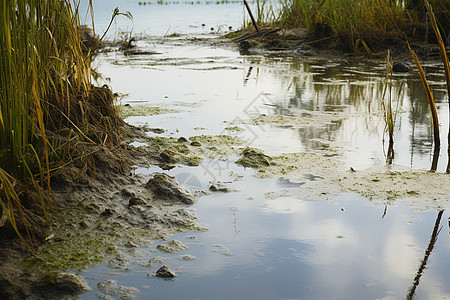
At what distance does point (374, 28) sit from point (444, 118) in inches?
167

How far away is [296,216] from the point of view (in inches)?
93.0

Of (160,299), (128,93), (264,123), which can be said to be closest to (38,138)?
(160,299)

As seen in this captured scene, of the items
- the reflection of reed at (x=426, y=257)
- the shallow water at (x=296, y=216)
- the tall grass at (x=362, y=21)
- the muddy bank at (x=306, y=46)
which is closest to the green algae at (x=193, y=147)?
the shallow water at (x=296, y=216)

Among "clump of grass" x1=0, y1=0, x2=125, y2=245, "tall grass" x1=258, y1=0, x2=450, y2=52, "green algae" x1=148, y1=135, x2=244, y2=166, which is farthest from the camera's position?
"tall grass" x1=258, y1=0, x2=450, y2=52

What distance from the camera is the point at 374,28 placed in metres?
8.14

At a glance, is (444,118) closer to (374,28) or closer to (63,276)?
(63,276)

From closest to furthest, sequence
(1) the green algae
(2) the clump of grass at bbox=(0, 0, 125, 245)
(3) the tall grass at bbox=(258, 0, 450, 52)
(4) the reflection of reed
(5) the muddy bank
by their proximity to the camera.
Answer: (4) the reflection of reed → (2) the clump of grass at bbox=(0, 0, 125, 245) → (1) the green algae → (5) the muddy bank → (3) the tall grass at bbox=(258, 0, 450, 52)

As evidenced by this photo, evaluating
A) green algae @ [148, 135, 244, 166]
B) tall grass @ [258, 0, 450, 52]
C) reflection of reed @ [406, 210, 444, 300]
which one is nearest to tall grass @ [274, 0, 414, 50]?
tall grass @ [258, 0, 450, 52]

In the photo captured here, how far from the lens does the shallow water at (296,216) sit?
180 centimetres

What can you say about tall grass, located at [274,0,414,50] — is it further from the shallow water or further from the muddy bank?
the shallow water

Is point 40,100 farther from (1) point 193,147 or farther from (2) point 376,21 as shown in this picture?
(2) point 376,21

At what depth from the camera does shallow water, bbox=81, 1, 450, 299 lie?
1798 mm

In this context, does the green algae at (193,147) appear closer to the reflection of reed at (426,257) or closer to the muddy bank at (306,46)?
the reflection of reed at (426,257)

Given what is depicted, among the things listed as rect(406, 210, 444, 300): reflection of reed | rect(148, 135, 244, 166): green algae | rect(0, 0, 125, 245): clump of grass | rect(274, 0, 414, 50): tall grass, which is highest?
rect(274, 0, 414, 50): tall grass
